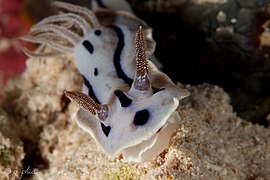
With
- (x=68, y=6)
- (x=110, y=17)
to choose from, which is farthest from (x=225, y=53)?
(x=68, y=6)

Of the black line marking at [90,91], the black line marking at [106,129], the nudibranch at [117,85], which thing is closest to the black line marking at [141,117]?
the nudibranch at [117,85]

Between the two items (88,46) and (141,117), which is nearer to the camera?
(141,117)


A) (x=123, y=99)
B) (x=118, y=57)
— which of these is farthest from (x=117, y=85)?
(x=118, y=57)

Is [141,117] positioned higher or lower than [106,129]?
higher

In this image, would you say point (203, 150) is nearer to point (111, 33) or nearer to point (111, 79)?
point (111, 79)

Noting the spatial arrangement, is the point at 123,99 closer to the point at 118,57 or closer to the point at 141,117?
the point at 141,117

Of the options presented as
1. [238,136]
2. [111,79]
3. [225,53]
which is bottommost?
[238,136]
